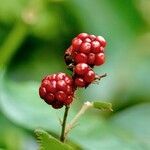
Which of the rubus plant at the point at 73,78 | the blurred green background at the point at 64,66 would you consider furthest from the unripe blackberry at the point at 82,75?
the blurred green background at the point at 64,66

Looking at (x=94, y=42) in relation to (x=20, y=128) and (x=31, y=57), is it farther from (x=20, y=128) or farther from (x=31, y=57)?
(x=31, y=57)

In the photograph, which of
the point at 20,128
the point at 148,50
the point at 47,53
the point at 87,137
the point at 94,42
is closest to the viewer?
the point at 94,42

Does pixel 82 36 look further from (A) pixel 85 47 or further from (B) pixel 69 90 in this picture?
(B) pixel 69 90

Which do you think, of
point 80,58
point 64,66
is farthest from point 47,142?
point 64,66

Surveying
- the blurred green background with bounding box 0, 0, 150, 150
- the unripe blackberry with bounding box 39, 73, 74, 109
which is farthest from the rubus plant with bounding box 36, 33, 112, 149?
the blurred green background with bounding box 0, 0, 150, 150

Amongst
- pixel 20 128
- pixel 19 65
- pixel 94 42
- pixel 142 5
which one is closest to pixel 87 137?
pixel 20 128

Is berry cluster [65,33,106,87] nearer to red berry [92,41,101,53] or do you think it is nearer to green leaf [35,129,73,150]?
red berry [92,41,101,53]
